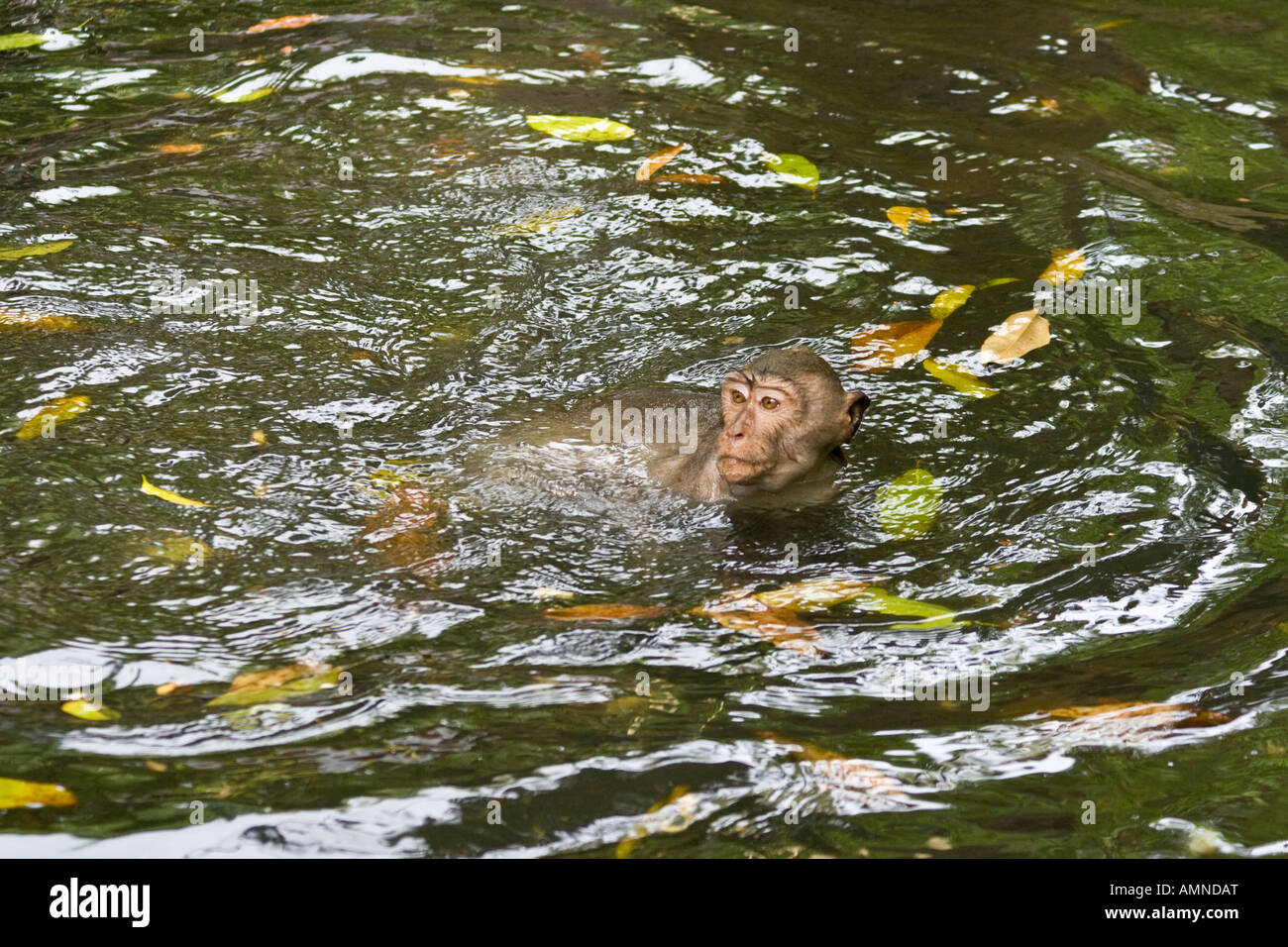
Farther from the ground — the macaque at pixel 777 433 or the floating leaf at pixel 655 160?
the floating leaf at pixel 655 160

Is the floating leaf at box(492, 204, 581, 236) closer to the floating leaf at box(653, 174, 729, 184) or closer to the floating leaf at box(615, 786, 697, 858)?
the floating leaf at box(653, 174, 729, 184)

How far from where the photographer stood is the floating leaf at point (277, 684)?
14.2 feet

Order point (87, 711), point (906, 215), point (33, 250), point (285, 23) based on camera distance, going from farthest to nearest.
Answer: point (285, 23), point (906, 215), point (33, 250), point (87, 711)

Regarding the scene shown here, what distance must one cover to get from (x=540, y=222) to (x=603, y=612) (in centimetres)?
402

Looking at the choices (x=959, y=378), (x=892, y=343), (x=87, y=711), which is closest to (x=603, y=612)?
(x=87, y=711)

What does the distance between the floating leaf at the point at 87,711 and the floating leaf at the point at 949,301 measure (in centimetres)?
496

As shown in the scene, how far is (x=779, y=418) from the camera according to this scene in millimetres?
5867

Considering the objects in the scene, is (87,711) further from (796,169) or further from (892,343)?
(796,169)

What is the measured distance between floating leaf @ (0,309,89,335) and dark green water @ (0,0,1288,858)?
0.13 meters

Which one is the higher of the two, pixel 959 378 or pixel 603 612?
pixel 959 378

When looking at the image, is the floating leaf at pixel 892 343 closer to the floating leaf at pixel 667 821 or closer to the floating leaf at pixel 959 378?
the floating leaf at pixel 959 378

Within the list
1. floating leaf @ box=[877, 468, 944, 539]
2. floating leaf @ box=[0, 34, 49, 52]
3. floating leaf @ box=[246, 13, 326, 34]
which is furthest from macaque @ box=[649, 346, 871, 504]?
floating leaf @ box=[0, 34, 49, 52]

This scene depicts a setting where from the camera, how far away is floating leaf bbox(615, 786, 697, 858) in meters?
3.71

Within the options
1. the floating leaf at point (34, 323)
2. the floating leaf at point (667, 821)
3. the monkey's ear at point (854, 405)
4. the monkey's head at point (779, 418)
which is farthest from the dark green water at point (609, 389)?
the monkey's ear at point (854, 405)
